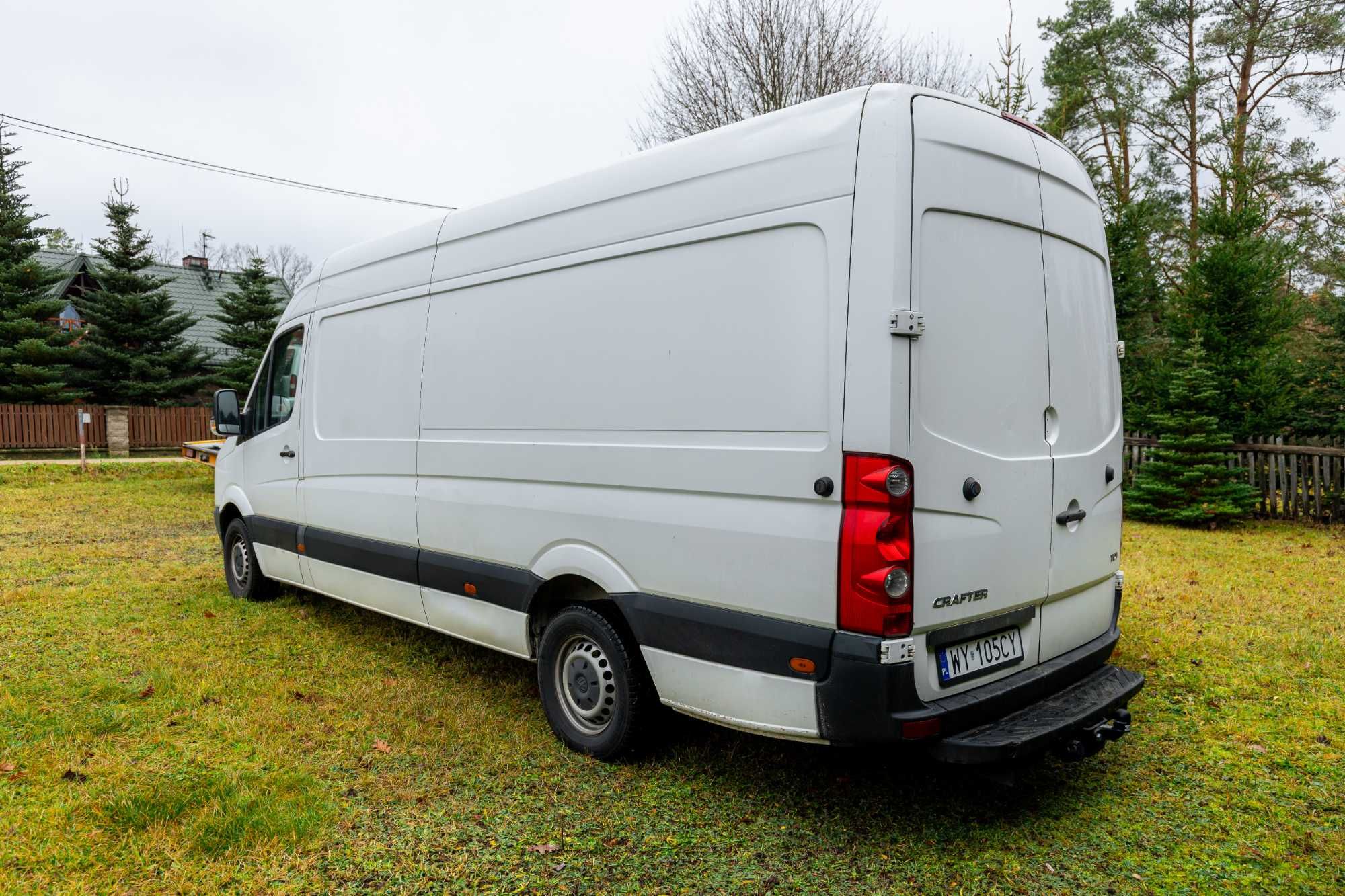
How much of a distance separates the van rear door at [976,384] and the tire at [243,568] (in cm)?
543

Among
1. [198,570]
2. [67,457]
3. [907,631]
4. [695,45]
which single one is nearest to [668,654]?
[907,631]

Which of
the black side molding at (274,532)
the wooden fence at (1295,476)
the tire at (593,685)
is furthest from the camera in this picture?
the wooden fence at (1295,476)

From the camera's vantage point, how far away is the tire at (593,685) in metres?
3.52

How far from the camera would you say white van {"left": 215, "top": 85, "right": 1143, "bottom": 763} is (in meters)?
2.74

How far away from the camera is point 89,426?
941 inches

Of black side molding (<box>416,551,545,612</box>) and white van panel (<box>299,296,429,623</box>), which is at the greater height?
white van panel (<box>299,296,429,623</box>)

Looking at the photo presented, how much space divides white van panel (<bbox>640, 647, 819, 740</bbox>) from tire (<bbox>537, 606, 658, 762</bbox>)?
0.15m

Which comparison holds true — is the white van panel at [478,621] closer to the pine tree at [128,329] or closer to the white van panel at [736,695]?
the white van panel at [736,695]

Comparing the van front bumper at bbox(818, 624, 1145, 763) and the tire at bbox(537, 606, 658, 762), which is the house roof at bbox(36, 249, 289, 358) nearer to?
the tire at bbox(537, 606, 658, 762)

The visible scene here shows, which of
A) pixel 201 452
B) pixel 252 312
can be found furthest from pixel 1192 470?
pixel 252 312

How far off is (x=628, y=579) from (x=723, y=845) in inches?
41.5

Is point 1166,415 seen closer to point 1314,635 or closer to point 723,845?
point 1314,635

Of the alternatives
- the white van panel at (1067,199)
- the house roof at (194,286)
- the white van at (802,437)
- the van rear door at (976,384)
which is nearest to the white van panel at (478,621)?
the white van at (802,437)

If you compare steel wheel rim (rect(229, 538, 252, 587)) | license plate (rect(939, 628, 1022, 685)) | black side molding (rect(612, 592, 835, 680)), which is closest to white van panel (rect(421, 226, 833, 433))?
black side molding (rect(612, 592, 835, 680))
